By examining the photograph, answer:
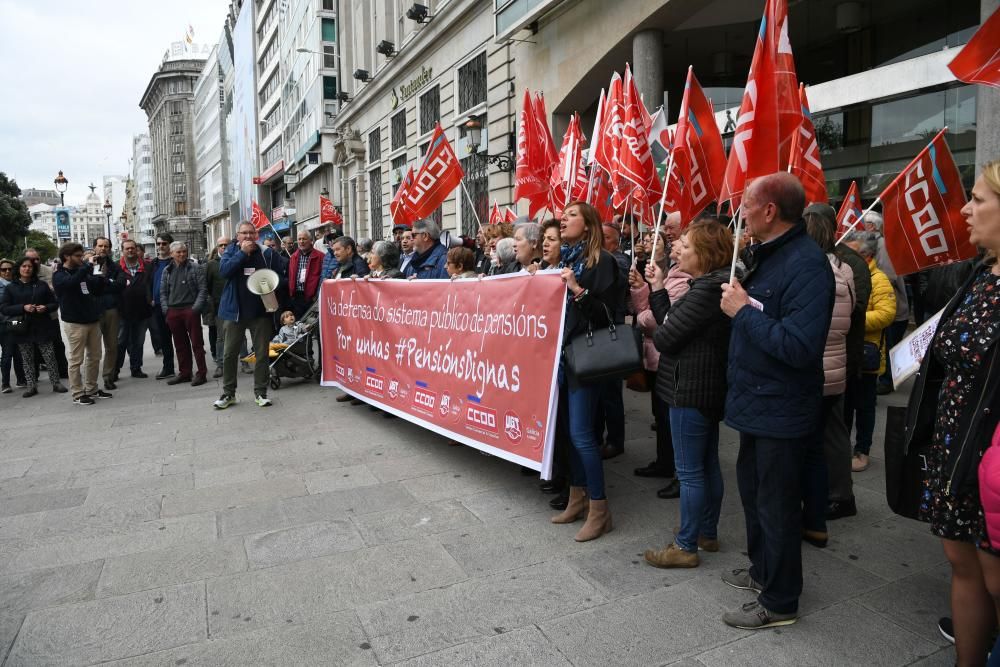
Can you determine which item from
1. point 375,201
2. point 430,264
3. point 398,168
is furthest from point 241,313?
point 375,201

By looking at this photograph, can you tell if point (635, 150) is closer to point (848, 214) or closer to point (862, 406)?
point (862, 406)

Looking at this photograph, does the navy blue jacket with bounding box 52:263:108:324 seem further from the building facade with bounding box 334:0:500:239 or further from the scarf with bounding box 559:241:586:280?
the scarf with bounding box 559:241:586:280

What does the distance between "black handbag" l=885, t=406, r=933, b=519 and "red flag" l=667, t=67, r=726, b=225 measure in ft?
9.84

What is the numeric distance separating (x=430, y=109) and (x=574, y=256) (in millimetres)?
21395

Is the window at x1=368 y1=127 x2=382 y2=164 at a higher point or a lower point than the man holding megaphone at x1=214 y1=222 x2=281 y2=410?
higher

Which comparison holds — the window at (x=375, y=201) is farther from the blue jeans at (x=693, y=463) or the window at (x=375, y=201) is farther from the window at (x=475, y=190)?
the blue jeans at (x=693, y=463)

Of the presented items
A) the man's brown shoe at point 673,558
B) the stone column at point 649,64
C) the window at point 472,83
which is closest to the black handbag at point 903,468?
the man's brown shoe at point 673,558

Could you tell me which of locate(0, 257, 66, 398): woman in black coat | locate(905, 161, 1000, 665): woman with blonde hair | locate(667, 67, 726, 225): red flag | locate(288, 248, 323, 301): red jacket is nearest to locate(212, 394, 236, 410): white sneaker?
locate(288, 248, 323, 301): red jacket

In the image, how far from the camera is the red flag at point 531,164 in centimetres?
899

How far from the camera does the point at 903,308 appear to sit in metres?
7.62

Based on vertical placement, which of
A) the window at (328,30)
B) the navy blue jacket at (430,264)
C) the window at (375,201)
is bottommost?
the navy blue jacket at (430,264)

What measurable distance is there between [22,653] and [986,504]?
3797 mm

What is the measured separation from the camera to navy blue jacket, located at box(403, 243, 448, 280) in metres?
6.98

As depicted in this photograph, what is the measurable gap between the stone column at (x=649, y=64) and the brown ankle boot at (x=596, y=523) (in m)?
11.4
